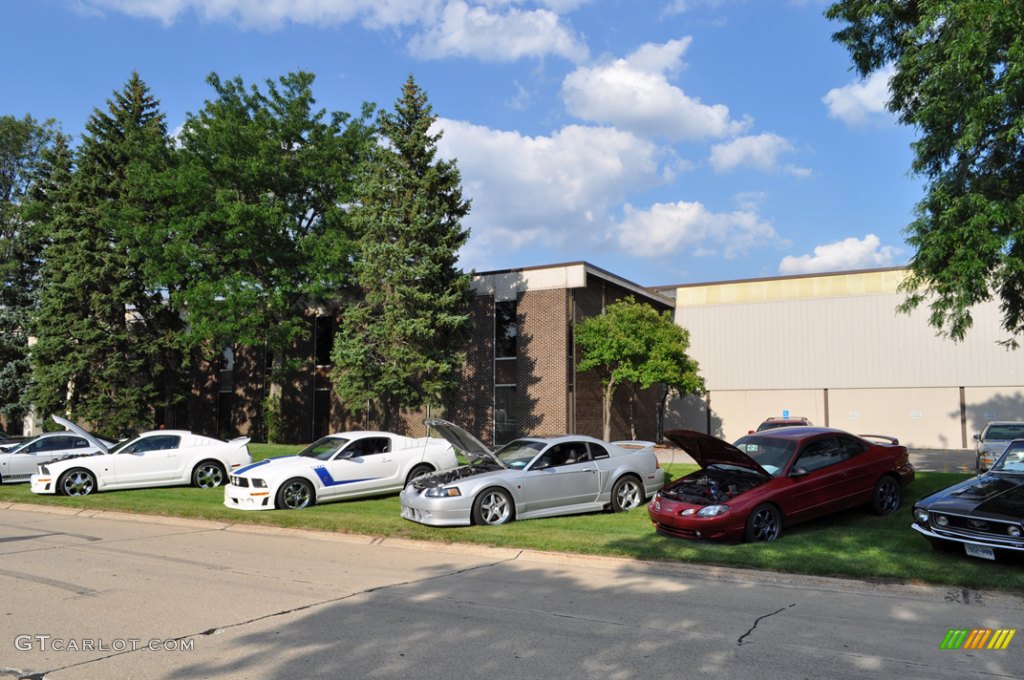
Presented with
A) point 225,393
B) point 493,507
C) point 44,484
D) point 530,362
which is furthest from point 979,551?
point 225,393

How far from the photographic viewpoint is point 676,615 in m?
6.67

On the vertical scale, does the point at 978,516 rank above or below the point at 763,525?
above

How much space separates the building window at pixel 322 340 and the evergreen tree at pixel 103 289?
247 inches

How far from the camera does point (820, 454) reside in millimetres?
10711

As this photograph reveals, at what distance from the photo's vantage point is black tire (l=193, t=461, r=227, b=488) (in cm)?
1761

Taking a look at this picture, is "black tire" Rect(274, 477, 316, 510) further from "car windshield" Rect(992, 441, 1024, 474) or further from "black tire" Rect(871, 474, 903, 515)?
"car windshield" Rect(992, 441, 1024, 474)

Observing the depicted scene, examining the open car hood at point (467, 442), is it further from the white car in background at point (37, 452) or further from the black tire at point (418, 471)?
the white car in background at point (37, 452)

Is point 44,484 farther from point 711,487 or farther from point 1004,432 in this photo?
point 1004,432

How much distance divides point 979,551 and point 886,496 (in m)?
3.20

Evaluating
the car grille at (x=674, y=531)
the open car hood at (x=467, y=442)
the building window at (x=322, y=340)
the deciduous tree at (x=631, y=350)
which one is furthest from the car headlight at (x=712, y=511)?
the building window at (x=322, y=340)

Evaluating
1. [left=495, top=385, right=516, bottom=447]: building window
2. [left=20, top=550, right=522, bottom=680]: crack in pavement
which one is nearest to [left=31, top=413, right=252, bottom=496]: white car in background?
[left=20, top=550, right=522, bottom=680]: crack in pavement

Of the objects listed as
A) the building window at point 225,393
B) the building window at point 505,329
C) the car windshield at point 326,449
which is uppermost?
the building window at point 505,329

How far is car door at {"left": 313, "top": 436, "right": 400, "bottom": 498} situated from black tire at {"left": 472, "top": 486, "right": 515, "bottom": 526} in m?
3.95

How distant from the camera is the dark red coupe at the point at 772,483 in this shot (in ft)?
32.1
